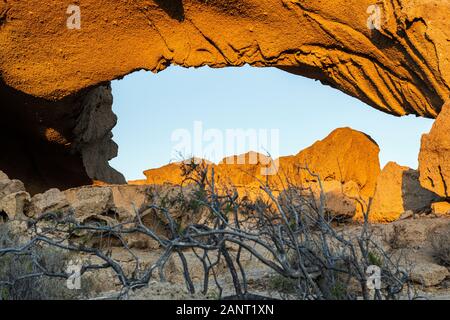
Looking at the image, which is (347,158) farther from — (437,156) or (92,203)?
(92,203)

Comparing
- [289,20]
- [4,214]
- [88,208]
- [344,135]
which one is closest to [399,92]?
[289,20]

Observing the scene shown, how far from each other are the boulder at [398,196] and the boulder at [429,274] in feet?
14.1

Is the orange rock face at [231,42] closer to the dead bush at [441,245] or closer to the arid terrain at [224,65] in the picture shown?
the arid terrain at [224,65]

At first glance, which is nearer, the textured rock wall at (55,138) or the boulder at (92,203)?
the boulder at (92,203)

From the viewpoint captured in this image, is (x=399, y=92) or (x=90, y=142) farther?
(x=90, y=142)

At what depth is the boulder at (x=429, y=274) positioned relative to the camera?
19.2ft

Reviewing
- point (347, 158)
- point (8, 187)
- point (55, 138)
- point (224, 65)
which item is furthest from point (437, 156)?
point (55, 138)

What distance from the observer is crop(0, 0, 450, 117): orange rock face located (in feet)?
31.8

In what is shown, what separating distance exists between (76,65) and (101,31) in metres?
0.71

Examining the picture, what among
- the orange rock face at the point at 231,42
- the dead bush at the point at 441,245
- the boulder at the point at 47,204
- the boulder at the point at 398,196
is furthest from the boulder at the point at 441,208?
the boulder at the point at 47,204

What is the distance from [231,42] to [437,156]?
13.4 ft

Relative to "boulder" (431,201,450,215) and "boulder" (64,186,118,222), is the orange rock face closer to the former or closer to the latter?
"boulder" (431,201,450,215)
